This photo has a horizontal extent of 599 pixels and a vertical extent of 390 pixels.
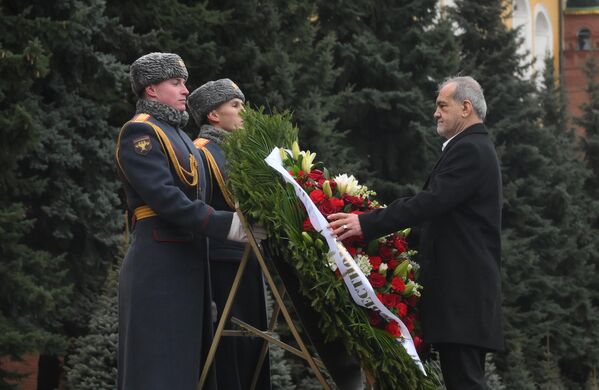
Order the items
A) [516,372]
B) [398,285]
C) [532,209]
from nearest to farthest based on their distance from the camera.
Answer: [398,285]
[516,372]
[532,209]

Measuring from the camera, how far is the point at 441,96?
20.2 ft

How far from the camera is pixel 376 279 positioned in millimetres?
5738

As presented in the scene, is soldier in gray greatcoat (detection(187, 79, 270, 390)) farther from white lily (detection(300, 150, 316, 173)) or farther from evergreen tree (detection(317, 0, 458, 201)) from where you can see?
evergreen tree (detection(317, 0, 458, 201))

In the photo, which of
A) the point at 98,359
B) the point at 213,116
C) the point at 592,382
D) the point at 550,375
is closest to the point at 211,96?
the point at 213,116

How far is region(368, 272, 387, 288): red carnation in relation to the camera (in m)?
5.73

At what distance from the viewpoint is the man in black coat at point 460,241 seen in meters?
5.90

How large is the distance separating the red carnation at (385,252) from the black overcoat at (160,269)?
0.73 meters

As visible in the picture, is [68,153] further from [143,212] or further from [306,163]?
[306,163]

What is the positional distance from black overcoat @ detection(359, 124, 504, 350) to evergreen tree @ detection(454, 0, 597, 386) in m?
10.0

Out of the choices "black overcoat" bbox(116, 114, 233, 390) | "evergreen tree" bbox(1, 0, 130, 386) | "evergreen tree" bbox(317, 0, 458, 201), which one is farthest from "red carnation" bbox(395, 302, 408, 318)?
"evergreen tree" bbox(317, 0, 458, 201)

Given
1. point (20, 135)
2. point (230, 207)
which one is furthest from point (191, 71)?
point (230, 207)

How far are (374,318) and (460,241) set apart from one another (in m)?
0.60

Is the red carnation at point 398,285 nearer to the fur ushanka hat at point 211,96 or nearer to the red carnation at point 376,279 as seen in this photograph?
the red carnation at point 376,279

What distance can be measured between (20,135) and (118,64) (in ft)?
4.21
